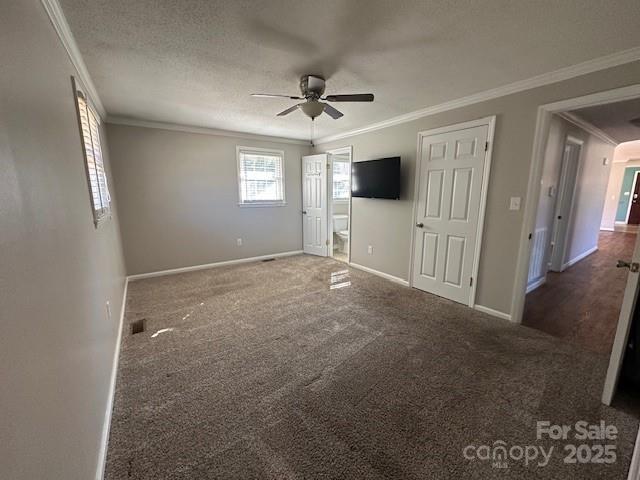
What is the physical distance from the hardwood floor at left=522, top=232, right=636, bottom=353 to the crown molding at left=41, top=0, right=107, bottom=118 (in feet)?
14.5

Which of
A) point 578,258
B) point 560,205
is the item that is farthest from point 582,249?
point 560,205

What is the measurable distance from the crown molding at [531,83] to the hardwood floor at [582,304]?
234 centimetres

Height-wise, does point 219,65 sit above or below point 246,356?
above

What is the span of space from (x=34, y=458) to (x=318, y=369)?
62.7 inches

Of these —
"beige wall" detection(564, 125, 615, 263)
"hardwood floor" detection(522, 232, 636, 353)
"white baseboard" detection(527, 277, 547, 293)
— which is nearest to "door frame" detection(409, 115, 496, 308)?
"hardwood floor" detection(522, 232, 636, 353)

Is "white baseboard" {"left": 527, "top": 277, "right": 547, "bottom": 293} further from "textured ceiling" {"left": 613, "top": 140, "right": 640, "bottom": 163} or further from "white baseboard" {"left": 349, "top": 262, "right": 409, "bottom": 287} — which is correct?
"textured ceiling" {"left": 613, "top": 140, "right": 640, "bottom": 163}

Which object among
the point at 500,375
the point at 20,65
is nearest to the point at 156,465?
the point at 20,65

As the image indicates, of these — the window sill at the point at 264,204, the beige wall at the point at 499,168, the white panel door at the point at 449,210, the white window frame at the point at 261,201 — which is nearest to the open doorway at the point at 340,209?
the white window frame at the point at 261,201

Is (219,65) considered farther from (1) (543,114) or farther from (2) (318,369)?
(1) (543,114)

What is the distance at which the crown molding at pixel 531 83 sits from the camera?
6.45 ft

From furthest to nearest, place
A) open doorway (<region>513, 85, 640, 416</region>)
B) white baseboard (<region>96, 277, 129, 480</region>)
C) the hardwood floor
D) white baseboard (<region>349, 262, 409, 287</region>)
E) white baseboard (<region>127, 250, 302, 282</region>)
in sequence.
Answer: white baseboard (<region>127, 250, 302, 282</region>), white baseboard (<region>349, 262, 409, 287</region>), the hardwood floor, open doorway (<region>513, 85, 640, 416</region>), white baseboard (<region>96, 277, 129, 480</region>)

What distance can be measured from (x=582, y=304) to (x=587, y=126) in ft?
8.55

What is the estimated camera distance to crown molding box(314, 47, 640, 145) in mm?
1967

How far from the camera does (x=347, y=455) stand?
1.38 metres
